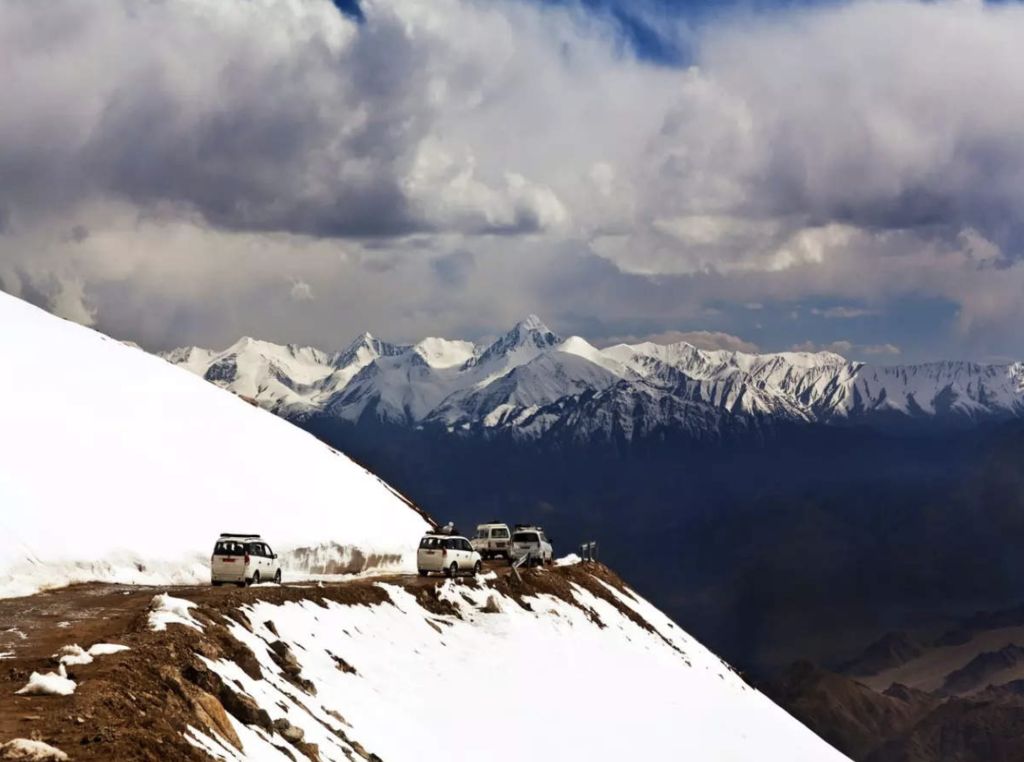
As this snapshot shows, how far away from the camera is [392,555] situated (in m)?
73.9

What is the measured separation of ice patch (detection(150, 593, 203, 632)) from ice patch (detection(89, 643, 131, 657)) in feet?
9.86

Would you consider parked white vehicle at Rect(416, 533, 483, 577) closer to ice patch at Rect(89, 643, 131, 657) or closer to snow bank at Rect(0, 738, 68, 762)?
ice patch at Rect(89, 643, 131, 657)

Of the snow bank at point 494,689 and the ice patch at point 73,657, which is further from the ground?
the ice patch at point 73,657

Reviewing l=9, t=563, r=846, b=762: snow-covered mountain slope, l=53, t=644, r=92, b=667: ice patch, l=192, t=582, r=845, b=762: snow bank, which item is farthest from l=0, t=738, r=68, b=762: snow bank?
l=53, t=644, r=92, b=667: ice patch

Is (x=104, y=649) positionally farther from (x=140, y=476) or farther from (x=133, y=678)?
(x=140, y=476)

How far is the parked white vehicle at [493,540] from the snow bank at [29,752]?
2417 inches

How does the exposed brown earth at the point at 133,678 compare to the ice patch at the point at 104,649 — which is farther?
the ice patch at the point at 104,649

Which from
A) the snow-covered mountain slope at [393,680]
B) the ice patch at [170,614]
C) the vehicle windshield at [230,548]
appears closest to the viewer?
the snow-covered mountain slope at [393,680]

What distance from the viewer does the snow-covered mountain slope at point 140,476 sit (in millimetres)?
48219

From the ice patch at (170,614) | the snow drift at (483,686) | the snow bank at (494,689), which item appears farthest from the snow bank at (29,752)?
the ice patch at (170,614)

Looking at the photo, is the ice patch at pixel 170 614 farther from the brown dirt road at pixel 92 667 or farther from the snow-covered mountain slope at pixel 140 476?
the snow-covered mountain slope at pixel 140 476

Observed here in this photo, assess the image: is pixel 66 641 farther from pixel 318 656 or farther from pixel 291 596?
pixel 291 596

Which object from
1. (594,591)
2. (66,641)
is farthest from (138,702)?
(594,591)

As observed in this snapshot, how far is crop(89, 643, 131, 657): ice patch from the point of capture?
78.2ft
